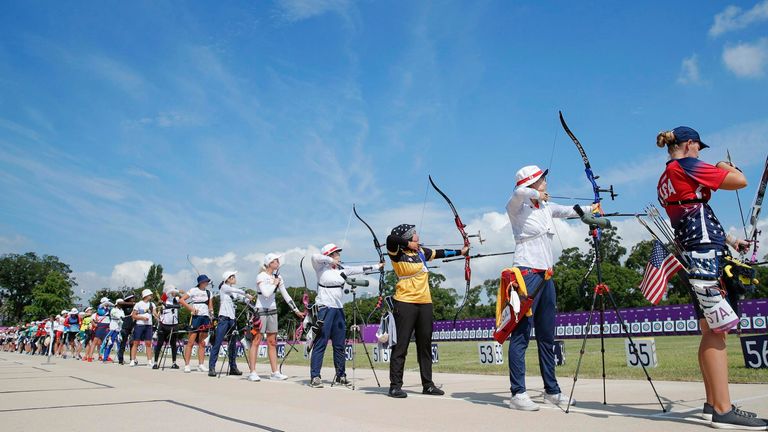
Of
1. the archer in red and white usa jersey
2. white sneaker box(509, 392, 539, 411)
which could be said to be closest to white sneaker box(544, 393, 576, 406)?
white sneaker box(509, 392, 539, 411)

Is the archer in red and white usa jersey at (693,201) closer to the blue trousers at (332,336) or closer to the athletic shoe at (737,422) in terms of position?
the athletic shoe at (737,422)

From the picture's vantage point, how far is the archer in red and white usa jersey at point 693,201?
4254 millimetres

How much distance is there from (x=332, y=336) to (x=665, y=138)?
18.5 feet

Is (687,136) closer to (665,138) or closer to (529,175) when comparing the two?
(665,138)

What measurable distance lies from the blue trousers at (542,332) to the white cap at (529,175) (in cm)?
85

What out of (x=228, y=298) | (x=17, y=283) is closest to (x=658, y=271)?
(x=228, y=298)

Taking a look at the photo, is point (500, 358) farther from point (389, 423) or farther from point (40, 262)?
point (40, 262)

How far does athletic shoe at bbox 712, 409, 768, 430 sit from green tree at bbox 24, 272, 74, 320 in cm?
10431

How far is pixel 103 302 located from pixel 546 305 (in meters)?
18.7

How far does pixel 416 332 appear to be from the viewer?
700cm

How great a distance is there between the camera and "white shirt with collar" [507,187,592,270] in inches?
218

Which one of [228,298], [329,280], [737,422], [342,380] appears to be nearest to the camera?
[737,422]

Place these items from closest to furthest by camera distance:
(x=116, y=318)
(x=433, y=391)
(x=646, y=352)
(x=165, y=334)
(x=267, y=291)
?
(x=433, y=391)
(x=646, y=352)
(x=267, y=291)
(x=165, y=334)
(x=116, y=318)

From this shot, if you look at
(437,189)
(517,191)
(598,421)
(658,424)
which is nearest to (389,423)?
(598,421)
